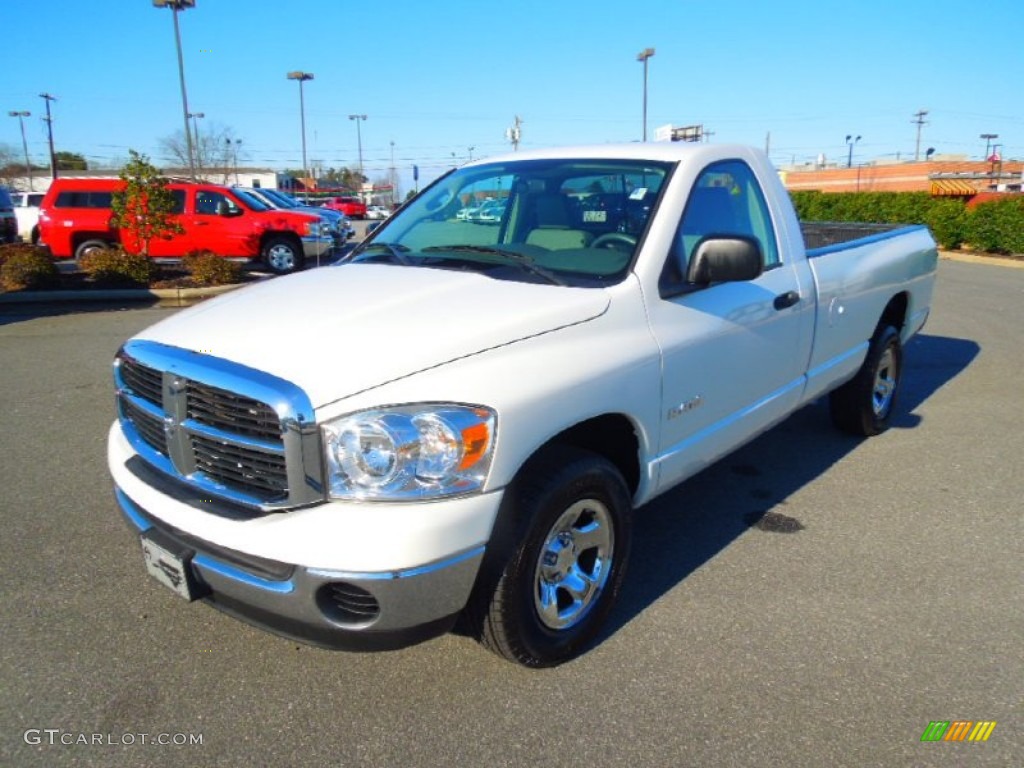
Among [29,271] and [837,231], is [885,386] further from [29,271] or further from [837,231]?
[29,271]

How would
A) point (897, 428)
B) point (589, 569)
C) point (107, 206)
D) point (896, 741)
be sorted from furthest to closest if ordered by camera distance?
point (107, 206) → point (897, 428) → point (589, 569) → point (896, 741)

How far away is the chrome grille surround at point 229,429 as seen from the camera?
2180 millimetres

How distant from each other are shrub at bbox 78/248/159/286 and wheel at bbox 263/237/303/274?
332 cm

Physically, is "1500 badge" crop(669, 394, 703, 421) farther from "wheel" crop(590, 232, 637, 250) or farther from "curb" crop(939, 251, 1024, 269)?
"curb" crop(939, 251, 1024, 269)

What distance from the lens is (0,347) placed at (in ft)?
27.9

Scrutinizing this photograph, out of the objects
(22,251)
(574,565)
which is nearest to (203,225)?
(22,251)

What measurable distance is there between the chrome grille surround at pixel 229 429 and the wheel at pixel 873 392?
13.6 ft

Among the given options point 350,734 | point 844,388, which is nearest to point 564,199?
point 350,734

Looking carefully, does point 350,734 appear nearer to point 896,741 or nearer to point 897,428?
point 896,741

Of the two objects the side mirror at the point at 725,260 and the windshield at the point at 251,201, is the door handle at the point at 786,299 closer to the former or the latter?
the side mirror at the point at 725,260

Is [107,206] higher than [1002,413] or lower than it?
higher

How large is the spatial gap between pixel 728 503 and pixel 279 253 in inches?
514

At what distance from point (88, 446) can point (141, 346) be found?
2872 mm

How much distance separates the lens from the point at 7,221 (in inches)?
737
